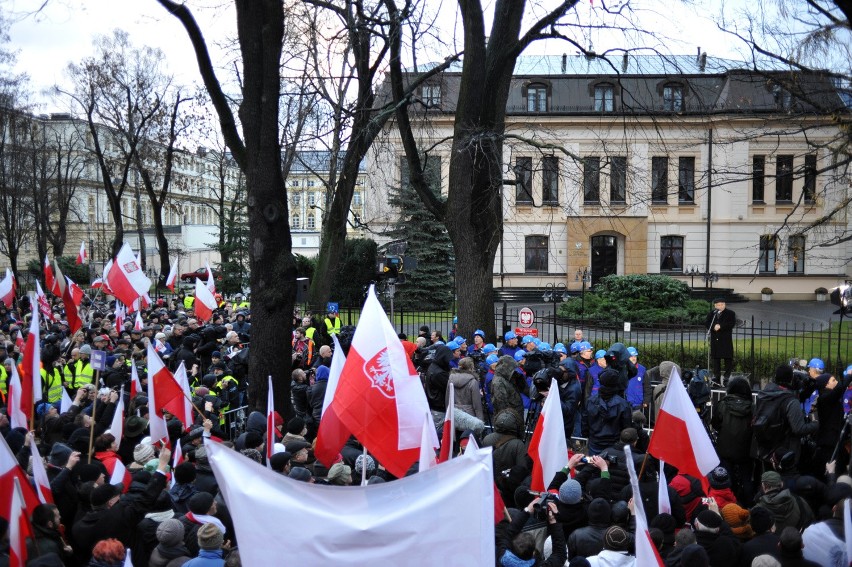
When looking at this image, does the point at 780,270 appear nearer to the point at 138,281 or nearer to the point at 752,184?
the point at 752,184

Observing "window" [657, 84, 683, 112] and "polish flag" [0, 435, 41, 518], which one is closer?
"polish flag" [0, 435, 41, 518]

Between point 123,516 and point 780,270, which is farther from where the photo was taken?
point 780,270

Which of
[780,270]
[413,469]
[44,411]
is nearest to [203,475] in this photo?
[413,469]

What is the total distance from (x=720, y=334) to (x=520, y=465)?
9327 millimetres

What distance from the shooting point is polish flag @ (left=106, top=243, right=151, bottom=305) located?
51.6ft

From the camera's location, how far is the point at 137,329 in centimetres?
1691

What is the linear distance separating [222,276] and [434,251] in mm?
9994

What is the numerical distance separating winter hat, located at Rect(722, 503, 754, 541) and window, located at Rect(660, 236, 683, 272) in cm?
3840

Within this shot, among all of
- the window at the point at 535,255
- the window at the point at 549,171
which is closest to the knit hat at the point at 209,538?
the window at the point at 549,171

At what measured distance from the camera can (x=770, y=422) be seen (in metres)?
8.70

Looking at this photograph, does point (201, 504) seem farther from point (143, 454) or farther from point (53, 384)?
point (53, 384)

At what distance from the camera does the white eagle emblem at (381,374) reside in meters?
6.57

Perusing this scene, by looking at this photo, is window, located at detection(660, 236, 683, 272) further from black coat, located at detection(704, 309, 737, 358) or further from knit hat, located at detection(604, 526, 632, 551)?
knit hat, located at detection(604, 526, 632, 551)

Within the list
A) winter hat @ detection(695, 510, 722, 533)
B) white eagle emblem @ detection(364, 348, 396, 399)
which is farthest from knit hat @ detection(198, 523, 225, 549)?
winter hat @ detection(695, 510, 722, 533)
